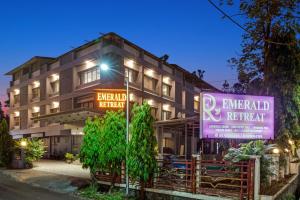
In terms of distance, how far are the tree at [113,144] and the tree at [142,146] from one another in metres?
1.80

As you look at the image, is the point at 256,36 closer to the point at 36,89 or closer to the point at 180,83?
the point at 180,83

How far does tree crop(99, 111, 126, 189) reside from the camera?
1839cm

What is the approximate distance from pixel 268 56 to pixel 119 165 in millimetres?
11680

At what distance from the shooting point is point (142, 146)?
53.8 feet

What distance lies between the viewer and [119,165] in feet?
61.1

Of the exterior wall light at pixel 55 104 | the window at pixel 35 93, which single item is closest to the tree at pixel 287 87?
the exterior wall light at pixel 55 104

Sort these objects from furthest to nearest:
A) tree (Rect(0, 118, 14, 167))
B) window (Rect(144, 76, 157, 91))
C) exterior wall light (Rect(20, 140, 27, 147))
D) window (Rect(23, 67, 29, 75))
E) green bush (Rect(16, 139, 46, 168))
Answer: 1. window (Rect(23, 67, 29, 75))
2. window (Rect(144, 76, 157, 91))
3. tree (Rect(0, 118, 14, 167))
4. exterior wall light (Rect(20, 140, 27, 147))
5. green bush (Rect(16, 139, 46, 168))

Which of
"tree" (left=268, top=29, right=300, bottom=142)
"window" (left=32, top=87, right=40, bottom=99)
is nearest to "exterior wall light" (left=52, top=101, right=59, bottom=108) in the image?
"window" (left=32, top=87, right=40, bottom=99)

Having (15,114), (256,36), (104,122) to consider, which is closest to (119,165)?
(104,122)

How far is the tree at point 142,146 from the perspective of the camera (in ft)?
53.5

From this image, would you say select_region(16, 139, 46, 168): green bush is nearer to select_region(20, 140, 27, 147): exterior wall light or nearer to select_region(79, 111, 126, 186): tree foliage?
select_region(20, 140, 27, 147): exterior wall light

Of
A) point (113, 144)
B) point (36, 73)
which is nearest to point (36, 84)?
point (36, 73)

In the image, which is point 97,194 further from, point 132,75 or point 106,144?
point 132,75

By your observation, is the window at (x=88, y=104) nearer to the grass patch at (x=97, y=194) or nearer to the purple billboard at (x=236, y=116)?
the grass patch at (x=97, y=194)
